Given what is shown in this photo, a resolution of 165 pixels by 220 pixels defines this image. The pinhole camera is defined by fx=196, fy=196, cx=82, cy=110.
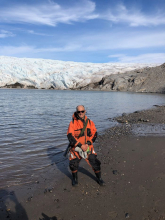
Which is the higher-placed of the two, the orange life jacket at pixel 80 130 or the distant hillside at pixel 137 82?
the distant hillside at pixel 137 82

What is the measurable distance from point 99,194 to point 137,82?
59.7 m

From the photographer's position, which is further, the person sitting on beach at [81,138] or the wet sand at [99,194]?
the person sitting on beach at [81,138]

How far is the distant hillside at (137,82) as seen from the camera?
56.2 metres

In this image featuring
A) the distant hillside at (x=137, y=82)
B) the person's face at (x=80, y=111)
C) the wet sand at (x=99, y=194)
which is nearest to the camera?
the wet sand at (x=99, y=194)

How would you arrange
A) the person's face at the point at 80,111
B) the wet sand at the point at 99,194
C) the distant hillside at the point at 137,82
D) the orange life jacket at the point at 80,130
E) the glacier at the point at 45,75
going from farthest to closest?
the glacier at the point at 45,75
the distant hillside at the point at 137,82
the orange life jacket at the point at 80,130
the person's face at the point at 80,111
the wet sand at the point at 99,194

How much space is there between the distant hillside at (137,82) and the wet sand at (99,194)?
51.2 meters

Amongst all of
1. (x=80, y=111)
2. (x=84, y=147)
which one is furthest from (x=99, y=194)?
(x=80, y=111)

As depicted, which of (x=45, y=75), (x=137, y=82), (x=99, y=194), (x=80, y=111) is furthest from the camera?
(x=45, y=75)

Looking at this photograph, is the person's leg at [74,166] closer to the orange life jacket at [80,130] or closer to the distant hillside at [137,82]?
the orange life jacket at [80,130]

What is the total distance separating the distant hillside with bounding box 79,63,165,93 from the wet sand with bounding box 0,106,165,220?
51.2 m

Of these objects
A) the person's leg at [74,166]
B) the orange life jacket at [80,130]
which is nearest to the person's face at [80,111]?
the orange life jacket at [80,130]

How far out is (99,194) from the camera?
4.00 meters

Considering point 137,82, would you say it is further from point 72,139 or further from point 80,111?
point 72,139

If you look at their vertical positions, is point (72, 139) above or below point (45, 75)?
below
